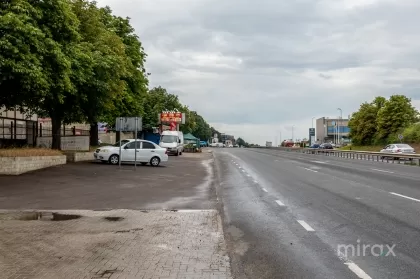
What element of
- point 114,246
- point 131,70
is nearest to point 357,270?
point 114,246

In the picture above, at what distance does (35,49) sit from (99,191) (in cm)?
662

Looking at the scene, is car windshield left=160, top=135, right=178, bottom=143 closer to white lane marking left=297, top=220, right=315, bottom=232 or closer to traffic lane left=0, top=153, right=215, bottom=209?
traffic lane left=0, top=153, right=215, bottom=209

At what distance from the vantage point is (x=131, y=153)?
1115 inches

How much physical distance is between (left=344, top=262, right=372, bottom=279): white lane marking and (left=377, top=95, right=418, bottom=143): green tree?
2374 inches

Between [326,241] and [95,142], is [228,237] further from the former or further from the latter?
[95,142]

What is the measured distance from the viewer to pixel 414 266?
6.17 m

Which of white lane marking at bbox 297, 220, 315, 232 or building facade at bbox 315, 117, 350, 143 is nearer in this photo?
white lane marking at bbox 297, 220, 315, 232

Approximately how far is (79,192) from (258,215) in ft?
22.4

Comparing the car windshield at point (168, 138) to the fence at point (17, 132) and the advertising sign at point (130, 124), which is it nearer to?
the fence at point (17, 132)

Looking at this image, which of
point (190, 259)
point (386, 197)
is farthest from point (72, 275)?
point (386, 197)

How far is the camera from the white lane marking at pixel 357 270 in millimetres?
5730

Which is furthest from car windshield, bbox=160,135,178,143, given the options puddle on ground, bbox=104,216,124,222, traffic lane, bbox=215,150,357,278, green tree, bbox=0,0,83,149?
puddle on ground, bbox=104,216,124,222

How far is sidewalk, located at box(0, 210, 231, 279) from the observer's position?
5961 mm
